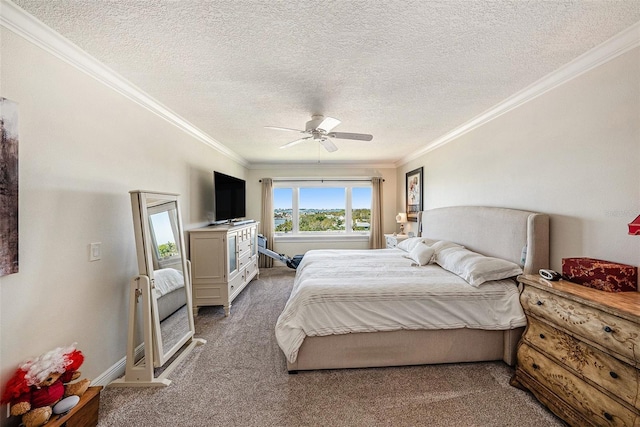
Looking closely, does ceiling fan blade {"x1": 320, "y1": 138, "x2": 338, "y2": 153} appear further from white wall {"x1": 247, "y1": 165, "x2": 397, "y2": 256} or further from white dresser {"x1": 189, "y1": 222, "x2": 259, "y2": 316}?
white wall {"x1": 247, "y1": 165, "x2": 397, "y2": 256}

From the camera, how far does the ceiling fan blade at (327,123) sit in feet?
8.35

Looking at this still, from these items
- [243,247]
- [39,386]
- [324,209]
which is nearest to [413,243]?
[243,247]

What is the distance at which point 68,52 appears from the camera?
1698mm

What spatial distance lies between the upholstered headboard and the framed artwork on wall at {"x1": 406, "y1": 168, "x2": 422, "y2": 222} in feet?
3.10

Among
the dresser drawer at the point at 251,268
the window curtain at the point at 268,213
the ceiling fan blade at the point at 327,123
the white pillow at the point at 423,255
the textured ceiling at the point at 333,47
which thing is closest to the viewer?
the textured ceiling at the point at 333,47

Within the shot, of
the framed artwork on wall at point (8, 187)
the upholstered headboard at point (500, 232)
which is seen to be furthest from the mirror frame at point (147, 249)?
the upholstered headboard at point (500, 232)

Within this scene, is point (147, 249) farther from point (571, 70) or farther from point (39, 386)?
point (571, 70)

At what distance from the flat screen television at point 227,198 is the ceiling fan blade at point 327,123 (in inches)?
77.5

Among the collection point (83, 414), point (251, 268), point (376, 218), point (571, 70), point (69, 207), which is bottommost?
point (83, 414)

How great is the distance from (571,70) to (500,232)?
144 centimetres

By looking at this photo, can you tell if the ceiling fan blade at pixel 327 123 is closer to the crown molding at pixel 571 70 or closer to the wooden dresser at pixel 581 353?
the crown molding at pixel 571 70

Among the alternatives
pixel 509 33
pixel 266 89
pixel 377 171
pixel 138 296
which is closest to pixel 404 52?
pixel 509 33

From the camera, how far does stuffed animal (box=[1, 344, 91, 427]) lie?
1.34m

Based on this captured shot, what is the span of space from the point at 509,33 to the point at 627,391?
2078 mm
